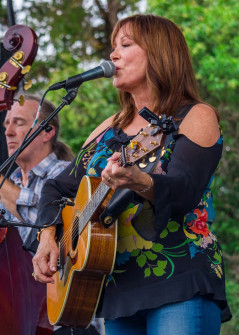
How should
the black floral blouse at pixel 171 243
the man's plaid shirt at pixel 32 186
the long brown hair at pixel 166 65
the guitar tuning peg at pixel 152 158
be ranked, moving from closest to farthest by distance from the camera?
A: the guitar tuning peg at pixel 152 158 → the black floral blouse at pixel 171 243 → the long brown hair at pixel 166 65 → the man's plaid shirt at pixel 32 186

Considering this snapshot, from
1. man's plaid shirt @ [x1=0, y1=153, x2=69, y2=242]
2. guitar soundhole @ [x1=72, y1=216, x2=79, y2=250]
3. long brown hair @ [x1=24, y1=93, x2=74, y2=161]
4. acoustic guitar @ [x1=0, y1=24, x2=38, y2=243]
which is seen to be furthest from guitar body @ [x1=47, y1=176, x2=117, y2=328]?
long brown hair @ [x1=24, y1=93, x2=74, y2=161]

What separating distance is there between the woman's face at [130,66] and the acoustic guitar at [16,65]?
628mm

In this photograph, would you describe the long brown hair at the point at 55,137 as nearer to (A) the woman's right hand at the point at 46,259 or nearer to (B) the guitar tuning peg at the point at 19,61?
(B) the guitar tuning peg at the point at 19,61

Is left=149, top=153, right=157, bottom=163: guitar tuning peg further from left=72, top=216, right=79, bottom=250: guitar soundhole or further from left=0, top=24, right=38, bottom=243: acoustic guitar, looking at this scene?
left=0, top=24, right=38, bottom=243: acoustic guitar

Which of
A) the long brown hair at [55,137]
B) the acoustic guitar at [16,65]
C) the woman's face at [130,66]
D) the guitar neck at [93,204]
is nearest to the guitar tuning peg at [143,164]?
the guitar neck at [93,204]

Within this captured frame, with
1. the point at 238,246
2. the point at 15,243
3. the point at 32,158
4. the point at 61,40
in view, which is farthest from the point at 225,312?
the point at 61,40

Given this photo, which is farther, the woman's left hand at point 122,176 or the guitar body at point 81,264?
the guitar body at point 81,264

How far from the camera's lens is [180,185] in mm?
2051

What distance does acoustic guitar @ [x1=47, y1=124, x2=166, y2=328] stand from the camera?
1955 mm

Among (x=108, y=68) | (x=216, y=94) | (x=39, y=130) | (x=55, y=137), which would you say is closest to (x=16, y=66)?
(x=39, y=130)

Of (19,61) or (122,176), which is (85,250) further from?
(19,61)

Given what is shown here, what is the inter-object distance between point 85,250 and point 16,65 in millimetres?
1122

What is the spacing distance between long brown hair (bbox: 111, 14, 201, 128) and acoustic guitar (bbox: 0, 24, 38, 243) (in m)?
0.68

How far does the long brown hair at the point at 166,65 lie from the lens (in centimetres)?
239
